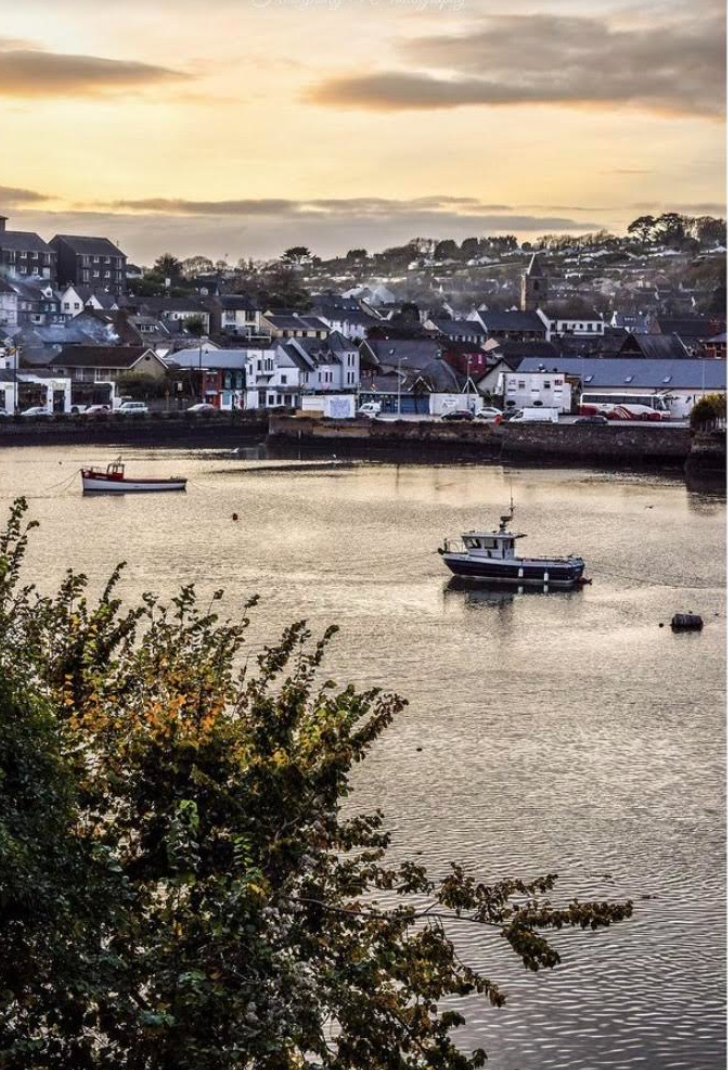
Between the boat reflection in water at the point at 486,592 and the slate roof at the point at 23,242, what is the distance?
60.0 m

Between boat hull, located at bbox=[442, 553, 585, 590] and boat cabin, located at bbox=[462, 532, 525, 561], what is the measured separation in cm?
26

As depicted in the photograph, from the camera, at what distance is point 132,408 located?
52.4 meters

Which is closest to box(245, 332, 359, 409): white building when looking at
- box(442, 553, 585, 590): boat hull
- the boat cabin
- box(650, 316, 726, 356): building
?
box(650, 316, 726, 356): building

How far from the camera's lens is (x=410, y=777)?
12625 millimetres

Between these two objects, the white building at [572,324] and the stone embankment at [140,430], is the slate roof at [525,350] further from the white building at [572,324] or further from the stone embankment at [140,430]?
the white building at [572,324]

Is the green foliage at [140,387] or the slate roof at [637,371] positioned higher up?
the slate roof at [637,371]

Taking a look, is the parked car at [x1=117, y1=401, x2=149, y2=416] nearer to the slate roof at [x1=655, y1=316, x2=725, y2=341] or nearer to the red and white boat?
the red and white boat

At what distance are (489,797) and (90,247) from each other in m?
73.6

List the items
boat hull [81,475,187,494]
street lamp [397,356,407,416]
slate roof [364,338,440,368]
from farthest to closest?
slate roof [364,338,440,368] < street lamp [397,356,407,416] < boat hull [81,475,187,494]

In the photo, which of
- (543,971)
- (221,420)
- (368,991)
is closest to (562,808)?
(543,971)

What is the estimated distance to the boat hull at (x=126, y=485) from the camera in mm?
33500

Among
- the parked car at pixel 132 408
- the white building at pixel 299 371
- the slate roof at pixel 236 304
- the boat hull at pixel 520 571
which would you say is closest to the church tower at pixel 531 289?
the slate roof at pixel 236 304

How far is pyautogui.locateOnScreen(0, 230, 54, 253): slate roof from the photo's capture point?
79438 mm

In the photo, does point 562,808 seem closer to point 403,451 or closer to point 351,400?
point 403,451
